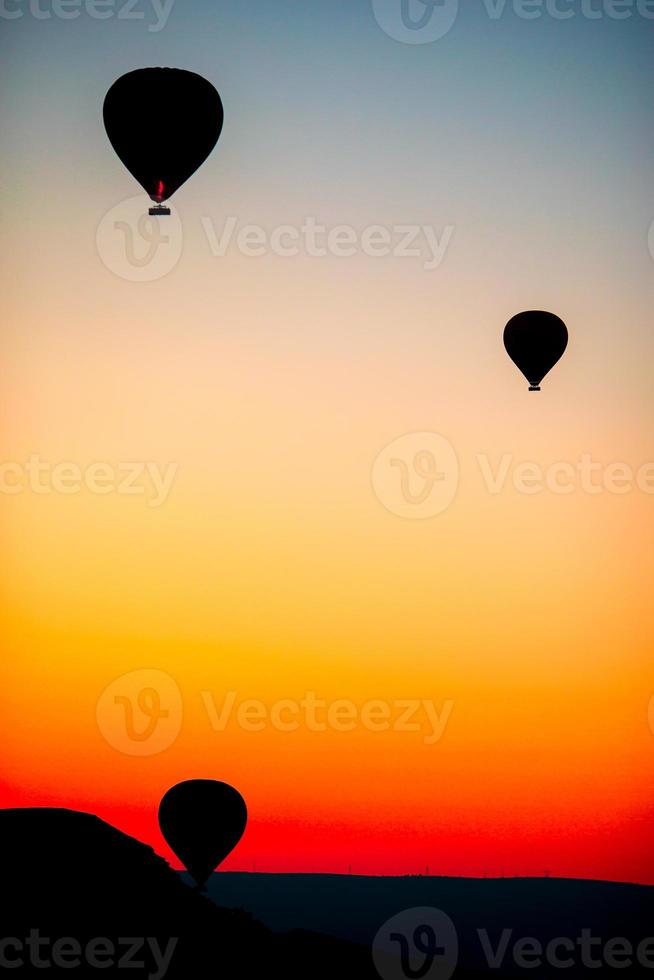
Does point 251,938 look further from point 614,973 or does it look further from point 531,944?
point 531,944

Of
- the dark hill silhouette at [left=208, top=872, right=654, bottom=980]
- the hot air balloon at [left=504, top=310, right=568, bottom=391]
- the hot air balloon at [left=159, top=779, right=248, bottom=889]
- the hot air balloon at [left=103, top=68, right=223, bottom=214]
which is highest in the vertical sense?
the dark hill silhouette at [left=208, top=872, right=654, bottom=980]

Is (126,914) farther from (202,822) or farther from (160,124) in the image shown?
(160,124)

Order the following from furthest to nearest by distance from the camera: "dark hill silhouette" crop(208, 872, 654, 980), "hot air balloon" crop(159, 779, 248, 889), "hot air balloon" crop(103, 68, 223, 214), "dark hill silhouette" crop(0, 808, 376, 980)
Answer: "dark hill silhouette" crop(208, 872, 654, 980) < "hot air balloon" crop(159, 779, 248, 889) < "dark hill silhouette" crop(0, 808, 376, 980) < "hot air balloon" crop(103, 68, 223, 214)

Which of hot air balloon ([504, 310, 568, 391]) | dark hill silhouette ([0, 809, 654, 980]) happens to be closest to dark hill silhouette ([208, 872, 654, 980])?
dark hill silhouette ([0, 809, 654, 980])

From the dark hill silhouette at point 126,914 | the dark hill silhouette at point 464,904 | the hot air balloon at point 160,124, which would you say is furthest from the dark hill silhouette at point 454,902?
the hot air balloon at point 160,124

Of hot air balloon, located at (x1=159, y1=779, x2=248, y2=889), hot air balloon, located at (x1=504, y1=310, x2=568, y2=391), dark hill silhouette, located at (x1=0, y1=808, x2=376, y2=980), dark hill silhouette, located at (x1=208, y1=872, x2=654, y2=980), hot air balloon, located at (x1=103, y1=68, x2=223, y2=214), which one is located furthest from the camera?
dark hill silhouette, located at (x1=208, y1=872, x2=654, y2=980)

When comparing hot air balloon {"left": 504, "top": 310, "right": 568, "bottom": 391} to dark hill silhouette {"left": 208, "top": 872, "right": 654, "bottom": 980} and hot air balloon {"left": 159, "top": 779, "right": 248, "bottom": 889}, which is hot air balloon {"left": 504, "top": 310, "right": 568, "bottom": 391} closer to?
hot air balloon {"left": 159, "top": 779, "right": 248, "bottom": 889}
